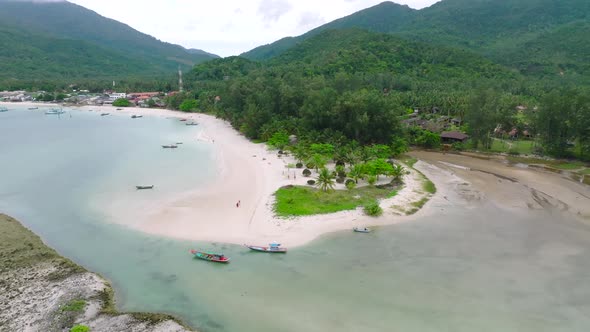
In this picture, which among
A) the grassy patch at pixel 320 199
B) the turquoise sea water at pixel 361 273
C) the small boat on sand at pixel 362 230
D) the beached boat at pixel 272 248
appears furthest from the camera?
the grassy patch at pixel 320 199

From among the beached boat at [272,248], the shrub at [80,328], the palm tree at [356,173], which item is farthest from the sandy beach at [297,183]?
the shrub at [80,328]

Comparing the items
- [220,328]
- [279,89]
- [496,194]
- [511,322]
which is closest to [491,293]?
[511,322]

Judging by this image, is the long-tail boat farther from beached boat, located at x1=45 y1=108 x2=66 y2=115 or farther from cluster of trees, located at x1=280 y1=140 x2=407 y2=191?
beached boat, located at x1=45 y1=108 x2=66 y2=115

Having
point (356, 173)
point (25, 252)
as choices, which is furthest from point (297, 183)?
point (25, 252)

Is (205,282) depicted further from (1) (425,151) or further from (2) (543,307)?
(1) (425,151)

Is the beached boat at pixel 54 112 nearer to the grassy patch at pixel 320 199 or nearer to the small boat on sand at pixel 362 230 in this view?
the grassy patch at pixel 320 199

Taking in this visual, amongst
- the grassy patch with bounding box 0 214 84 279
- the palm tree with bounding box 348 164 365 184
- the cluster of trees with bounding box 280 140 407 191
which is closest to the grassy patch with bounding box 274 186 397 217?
the cluster of trees with bounding box 280 140 407 191

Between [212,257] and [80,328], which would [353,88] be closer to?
[212,257]
